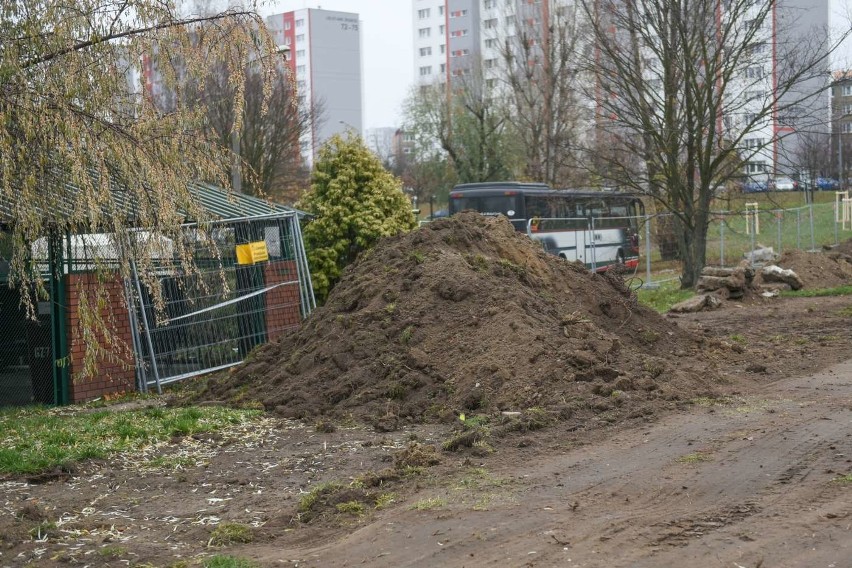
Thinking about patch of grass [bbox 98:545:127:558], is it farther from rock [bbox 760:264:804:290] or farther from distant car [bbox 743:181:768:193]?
distant car [bbox 743:181:768:193]

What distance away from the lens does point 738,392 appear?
942 centimetres

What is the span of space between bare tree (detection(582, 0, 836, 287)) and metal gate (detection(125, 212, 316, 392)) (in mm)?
9427

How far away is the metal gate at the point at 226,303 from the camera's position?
39.8ft

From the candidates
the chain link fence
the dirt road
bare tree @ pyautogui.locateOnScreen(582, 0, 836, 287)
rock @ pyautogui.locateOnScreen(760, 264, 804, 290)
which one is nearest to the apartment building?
the chain link fence

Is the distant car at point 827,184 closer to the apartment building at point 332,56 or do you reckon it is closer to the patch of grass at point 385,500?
the patch of grass at point 385,500

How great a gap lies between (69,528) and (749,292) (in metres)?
16.6

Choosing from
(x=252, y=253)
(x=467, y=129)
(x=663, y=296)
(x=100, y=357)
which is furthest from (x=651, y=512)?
(x=467, y=129)

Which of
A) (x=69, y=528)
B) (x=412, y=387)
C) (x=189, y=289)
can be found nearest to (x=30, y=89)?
(x=69, y=528)

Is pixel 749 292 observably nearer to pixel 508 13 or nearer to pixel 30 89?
pixel 30 89

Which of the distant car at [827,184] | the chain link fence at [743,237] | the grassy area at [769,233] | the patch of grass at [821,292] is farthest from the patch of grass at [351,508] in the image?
the distant car at [827,184]

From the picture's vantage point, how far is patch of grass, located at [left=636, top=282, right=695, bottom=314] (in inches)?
787

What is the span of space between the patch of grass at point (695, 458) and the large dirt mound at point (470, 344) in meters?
1.46

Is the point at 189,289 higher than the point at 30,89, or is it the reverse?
the point at 30,89

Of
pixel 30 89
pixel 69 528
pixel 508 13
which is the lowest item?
pixel 69 528
